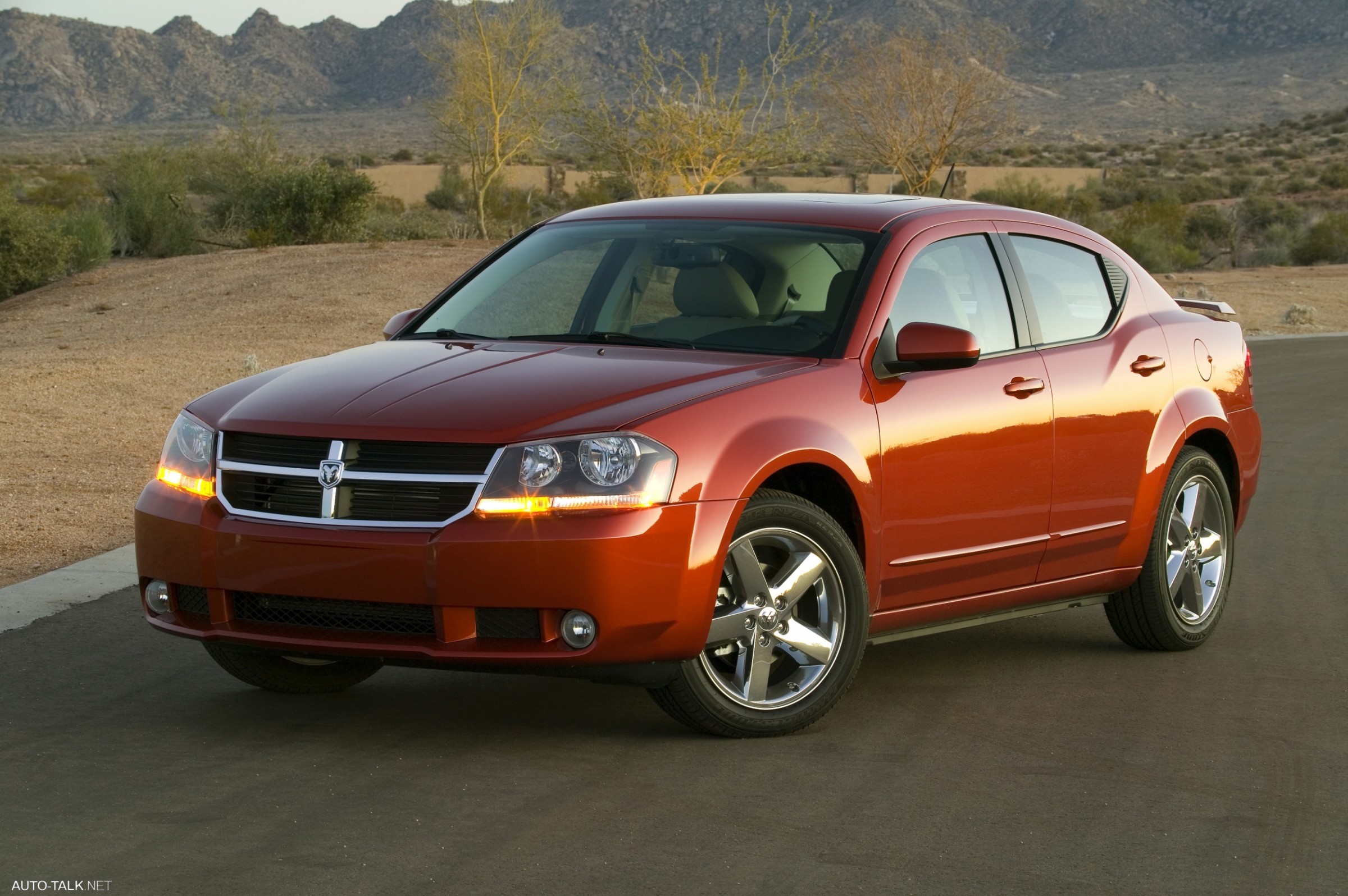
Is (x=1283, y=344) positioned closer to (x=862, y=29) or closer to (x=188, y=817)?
(x=188, y=817)

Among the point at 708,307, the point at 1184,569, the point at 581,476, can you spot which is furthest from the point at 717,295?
the point at 1184,569

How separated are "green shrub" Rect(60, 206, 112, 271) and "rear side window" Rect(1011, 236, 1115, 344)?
27.3 m

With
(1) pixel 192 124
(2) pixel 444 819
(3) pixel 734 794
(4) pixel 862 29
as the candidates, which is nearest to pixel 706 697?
(3) pixel 734 794

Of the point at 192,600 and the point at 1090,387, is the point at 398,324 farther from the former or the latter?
the point at 1090,387

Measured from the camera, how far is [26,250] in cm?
3033

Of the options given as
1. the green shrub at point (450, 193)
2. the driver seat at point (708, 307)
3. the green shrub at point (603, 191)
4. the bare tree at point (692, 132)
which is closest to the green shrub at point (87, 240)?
the bare tree at point (692, 132)

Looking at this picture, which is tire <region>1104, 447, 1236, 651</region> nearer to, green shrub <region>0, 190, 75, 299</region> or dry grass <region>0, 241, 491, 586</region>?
dry grass <region>0, 241, 491, 586</region>

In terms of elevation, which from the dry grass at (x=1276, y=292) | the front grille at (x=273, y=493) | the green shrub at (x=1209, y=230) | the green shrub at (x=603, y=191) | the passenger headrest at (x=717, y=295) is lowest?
the green shrub at (x=1209, y=230)

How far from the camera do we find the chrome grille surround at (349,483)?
528cm

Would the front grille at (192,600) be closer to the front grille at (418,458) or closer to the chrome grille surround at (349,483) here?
the chrome grille surround at (349,483)

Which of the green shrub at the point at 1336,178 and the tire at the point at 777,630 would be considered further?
the green shrub at the point at 1336,178

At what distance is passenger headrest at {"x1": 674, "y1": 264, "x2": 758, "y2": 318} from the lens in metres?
6.46

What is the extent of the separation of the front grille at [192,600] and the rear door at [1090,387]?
302cm

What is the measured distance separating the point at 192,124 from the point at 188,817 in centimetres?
10449
